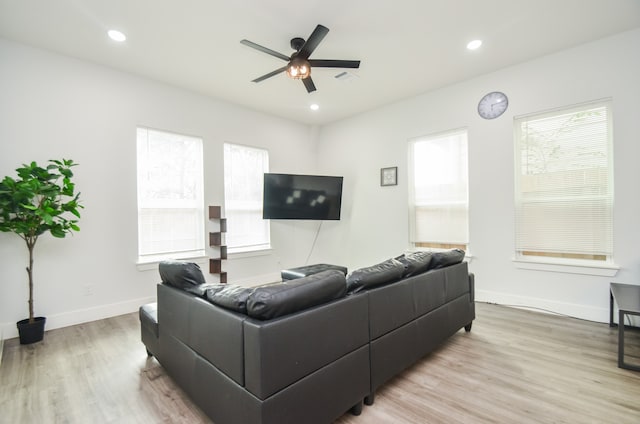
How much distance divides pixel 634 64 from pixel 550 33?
883 millimetres

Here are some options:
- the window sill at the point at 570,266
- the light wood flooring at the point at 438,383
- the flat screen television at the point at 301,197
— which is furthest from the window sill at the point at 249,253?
the window sill at the point at 570,266

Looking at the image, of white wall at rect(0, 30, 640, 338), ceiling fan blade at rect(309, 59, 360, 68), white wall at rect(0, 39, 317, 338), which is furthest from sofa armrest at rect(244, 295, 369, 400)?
white wall at rect(0, 39, 317, 338)

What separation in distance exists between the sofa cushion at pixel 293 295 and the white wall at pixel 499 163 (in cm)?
297

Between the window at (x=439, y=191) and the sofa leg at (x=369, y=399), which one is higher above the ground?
the window at (x=439, y=191)

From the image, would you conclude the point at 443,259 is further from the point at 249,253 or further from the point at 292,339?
the point at 249,253

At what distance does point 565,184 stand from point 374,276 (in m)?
2.90

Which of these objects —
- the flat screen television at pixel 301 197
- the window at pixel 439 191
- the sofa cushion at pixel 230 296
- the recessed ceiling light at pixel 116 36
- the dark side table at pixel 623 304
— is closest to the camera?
the sofa cushion at pixel 230 296

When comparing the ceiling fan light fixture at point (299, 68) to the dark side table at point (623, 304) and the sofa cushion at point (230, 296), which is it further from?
the dark side table at point (623, 304)

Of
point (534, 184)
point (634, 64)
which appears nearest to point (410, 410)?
point (534, 184)

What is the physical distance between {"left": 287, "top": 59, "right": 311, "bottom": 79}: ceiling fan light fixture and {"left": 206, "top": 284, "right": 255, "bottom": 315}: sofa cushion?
2091mm

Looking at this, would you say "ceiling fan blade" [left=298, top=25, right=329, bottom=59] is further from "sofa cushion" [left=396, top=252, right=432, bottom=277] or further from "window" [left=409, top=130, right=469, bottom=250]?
"window" [left=409, top=130, right=469, bottom=250]

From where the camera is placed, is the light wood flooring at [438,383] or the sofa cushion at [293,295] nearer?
the sofa cushion at [293,295]

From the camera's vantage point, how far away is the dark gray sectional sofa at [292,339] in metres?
1.27

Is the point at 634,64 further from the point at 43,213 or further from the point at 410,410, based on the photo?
the point at 43,213
